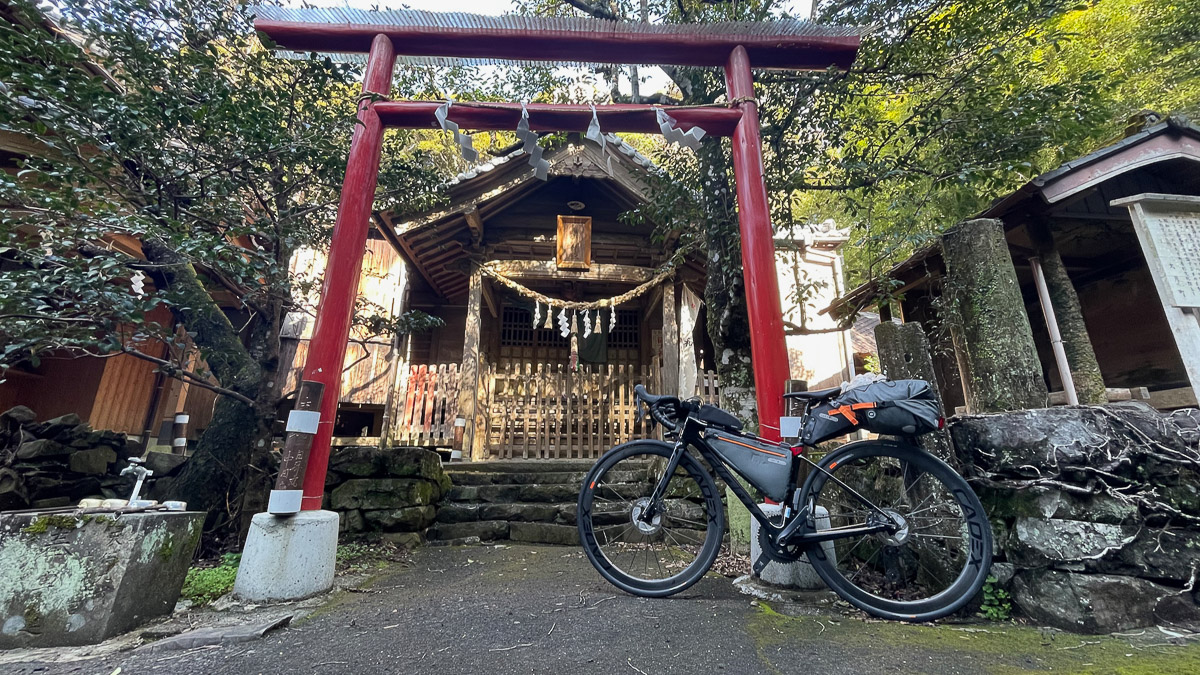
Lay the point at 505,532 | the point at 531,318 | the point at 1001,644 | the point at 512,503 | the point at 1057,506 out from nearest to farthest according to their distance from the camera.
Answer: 1. the point at 1001,644
2. the point at 1057,506
3. the point at 505,532
4. the point at 512,503
5. the point at 531,318

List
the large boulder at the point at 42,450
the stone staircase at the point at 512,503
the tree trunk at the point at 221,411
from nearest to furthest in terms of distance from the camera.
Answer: the tree trunk at the point at 221,411 → the large boulder at the point at 42,450 → the stone staircase at the point at 512,503

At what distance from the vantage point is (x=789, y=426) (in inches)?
122

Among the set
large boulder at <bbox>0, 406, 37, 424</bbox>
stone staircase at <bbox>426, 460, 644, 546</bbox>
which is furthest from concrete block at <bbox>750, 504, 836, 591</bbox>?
large boulder at <bbox>0, 406, 37, 424</bbox>

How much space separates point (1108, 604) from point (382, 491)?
4980mm

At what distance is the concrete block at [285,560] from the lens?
8.88 ft

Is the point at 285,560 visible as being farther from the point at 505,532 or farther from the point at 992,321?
the point at 992,321

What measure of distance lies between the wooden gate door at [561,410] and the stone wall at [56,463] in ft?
13.1

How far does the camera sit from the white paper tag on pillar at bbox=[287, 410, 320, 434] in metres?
3.09

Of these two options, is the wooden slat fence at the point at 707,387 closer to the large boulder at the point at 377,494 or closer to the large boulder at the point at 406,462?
the large boulder at the point at 406,462

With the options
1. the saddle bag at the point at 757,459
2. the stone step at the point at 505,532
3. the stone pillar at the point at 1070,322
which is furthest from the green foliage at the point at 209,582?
the stone pillar at the point at 1070,322

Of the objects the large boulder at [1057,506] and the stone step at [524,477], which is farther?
the stone step at [524,477]

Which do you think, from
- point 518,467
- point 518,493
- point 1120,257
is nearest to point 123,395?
point 518,467

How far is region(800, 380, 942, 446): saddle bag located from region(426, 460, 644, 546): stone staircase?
9.14 ft

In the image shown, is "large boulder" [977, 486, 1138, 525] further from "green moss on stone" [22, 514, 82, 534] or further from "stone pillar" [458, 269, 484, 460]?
"stone pillar" [458, 269, 484, 460]
